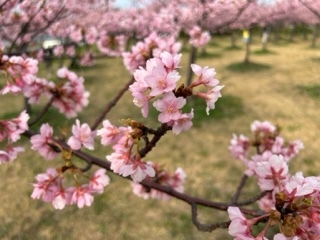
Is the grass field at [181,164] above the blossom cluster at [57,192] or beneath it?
beneath

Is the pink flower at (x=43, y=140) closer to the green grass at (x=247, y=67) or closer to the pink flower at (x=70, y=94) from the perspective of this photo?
the pink flower at (x=70, y=94)

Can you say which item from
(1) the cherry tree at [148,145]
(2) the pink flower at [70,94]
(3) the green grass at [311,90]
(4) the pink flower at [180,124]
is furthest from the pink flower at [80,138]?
(3) the green grass at [311,90]

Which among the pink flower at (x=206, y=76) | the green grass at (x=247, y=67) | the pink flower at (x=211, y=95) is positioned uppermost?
the pink flower at (x=206, y=76)

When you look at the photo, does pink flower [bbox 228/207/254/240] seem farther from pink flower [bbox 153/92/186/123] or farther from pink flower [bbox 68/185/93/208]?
pink flower [bbox 68/185/93/208]

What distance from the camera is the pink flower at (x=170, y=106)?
3.71 ft

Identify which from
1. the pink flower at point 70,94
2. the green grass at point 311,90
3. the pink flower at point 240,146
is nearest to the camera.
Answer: the pink flower at point 70,94

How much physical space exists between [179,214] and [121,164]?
4.54 meters

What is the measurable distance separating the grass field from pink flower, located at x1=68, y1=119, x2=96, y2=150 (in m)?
0.63

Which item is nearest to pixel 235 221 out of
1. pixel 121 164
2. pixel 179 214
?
pixel 121 164

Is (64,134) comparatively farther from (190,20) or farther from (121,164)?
(190,20)

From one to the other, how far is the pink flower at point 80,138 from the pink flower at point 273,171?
0.96 meters

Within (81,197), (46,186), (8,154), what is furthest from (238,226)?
(8,154)

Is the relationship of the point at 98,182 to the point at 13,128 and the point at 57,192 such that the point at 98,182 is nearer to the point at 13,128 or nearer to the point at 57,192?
the point at 57,192

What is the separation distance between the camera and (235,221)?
1181 millimetres
